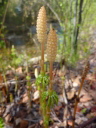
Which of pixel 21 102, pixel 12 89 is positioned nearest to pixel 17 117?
pixel 21 102

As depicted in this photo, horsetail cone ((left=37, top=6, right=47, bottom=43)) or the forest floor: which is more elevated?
horsetail cone ((left=37, top=6, right=47, bottom=43))

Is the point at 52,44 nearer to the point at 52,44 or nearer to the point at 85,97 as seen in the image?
the point at 52,44

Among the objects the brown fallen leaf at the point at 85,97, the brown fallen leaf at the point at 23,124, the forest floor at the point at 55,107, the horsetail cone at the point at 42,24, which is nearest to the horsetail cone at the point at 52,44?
the horsetail cone at the point at 42,24

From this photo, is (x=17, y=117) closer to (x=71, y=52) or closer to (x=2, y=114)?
(x=2, y=114)

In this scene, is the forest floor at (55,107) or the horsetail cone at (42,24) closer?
the horsetail cone at (42,24)

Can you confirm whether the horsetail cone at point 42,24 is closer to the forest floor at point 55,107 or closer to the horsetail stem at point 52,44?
the horsetail stem at point 52,44

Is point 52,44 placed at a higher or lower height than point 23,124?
higher

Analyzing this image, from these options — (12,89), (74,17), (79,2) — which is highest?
(79,2)

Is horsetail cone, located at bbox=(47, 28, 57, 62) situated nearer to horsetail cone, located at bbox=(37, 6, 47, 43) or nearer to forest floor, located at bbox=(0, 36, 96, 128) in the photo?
horsetail cone, located at bbox=(37, 6, 47, 43)

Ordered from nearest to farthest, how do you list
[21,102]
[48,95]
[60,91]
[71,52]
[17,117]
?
[48,95], [17,117], [21,102], [60,91], [71,52]

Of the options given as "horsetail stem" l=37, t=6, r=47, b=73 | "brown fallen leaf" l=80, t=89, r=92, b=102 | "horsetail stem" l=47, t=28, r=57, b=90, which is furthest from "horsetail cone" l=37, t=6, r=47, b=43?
"brown fallen leaf" l=80, t=89, r=92, b=102

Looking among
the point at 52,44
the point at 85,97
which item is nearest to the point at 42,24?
the point at 52,44
